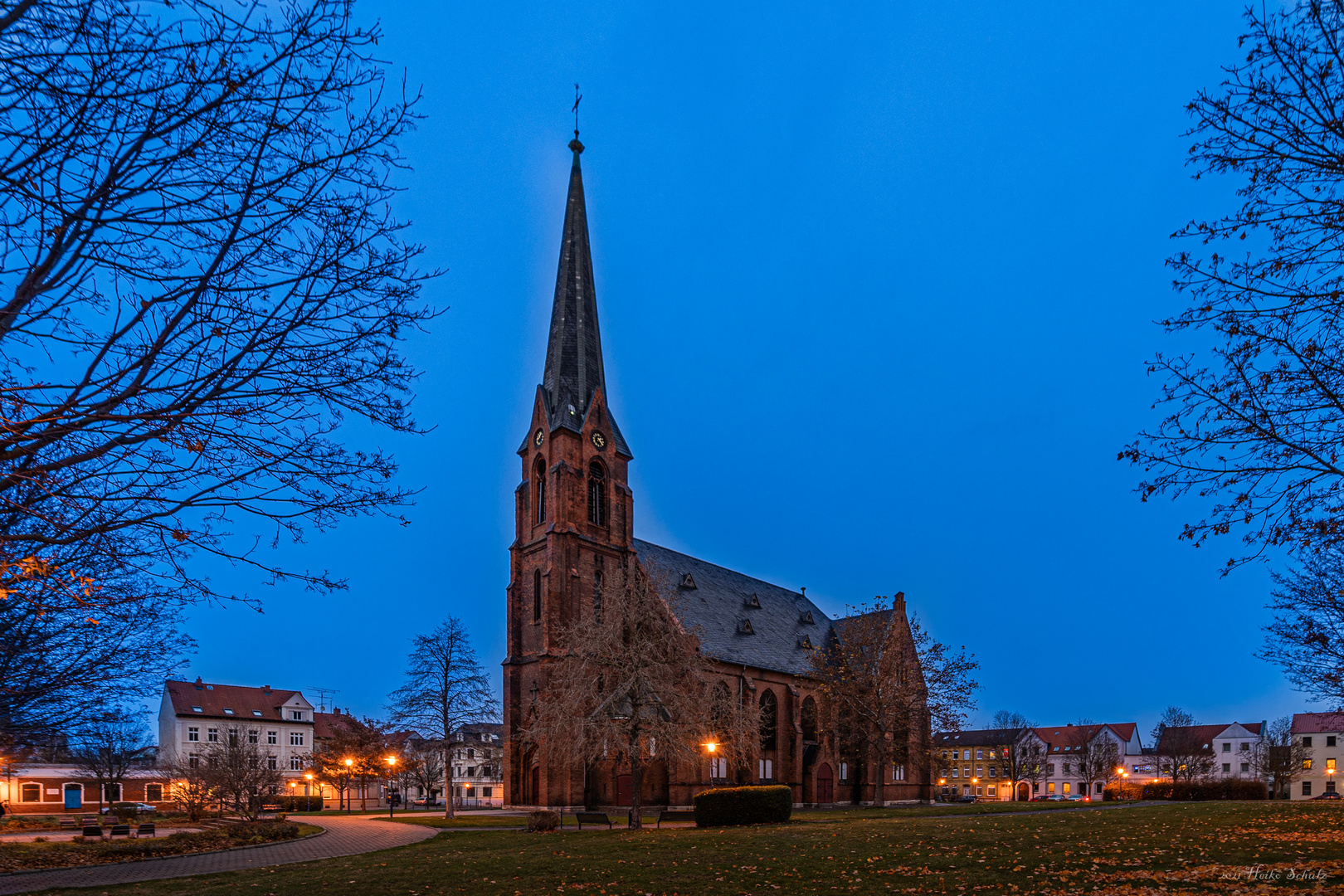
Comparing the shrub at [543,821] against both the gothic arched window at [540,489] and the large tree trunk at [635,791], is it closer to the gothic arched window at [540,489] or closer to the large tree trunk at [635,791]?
the large tree trunk at [635,791]

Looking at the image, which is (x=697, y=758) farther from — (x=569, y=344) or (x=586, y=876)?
(x=569, y=344)

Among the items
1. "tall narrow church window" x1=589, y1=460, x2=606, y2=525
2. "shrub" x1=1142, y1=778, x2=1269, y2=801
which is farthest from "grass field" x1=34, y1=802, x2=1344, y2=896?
"shrub" x1=1142, y1=778, x2=1269, y2=801

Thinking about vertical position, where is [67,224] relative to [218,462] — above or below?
above

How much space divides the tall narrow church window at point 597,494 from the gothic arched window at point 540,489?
269 cm

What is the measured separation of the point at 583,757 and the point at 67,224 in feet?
82.3

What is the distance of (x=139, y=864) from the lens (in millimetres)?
18688

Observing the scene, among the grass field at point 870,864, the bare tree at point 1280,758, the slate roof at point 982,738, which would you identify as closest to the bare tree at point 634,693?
the grass field at point 870,864

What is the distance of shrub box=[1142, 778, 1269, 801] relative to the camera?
151 feet

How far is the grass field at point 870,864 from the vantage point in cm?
1016

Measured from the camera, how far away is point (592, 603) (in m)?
41.2

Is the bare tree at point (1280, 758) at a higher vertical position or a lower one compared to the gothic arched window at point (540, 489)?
lower

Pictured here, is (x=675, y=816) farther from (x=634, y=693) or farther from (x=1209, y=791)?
(x=1209, y=791)

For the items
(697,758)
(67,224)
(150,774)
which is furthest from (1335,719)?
(150,774)

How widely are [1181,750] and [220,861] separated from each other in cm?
9477
